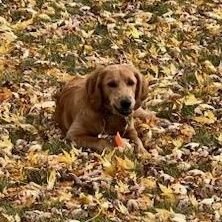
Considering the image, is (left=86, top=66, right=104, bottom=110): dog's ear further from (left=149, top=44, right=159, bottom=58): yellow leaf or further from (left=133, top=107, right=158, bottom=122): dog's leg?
(left=149, top=44, right=159, bottom=58): yellow leaf

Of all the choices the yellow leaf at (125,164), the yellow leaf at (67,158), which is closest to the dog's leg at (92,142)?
the yellow leaf at (67,158)

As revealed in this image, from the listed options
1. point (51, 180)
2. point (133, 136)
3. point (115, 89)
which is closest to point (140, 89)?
point (115, 89)

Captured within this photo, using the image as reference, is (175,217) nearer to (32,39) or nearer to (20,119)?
(20,119)

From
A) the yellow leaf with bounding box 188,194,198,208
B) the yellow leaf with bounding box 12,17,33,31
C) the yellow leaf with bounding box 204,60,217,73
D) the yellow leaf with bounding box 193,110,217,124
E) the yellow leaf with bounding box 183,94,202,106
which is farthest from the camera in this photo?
the yellow leaf with bounding box 12,17,33,31

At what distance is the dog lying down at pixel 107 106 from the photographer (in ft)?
25.0

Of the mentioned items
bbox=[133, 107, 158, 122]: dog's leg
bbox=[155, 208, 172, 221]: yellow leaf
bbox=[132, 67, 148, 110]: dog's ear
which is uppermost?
bbox=[132, 67, 148, 110]: dog's ear

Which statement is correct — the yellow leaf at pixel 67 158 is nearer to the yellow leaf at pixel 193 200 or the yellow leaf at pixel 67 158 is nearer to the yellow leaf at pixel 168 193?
the yellow leaf at pixel 168 193

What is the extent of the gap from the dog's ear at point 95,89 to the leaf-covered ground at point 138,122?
0.50m

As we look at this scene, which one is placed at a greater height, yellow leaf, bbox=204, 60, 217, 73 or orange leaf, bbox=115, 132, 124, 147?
orange leaf, bbox=115, 132, 124, 147

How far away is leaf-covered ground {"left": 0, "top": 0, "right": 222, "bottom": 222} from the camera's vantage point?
6.39 meters

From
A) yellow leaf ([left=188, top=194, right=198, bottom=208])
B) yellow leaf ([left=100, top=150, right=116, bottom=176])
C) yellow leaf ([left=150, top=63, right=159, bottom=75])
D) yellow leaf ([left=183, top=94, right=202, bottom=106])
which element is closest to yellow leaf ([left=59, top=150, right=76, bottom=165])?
yellow leaf ([left=100, top=150, right=116, bottom=176])

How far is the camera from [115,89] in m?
7.70

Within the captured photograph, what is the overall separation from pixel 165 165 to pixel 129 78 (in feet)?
3.50

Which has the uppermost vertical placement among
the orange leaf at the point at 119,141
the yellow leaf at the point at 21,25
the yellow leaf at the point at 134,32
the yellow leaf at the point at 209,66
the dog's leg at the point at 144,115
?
the orange leaf at the point at 119,141
